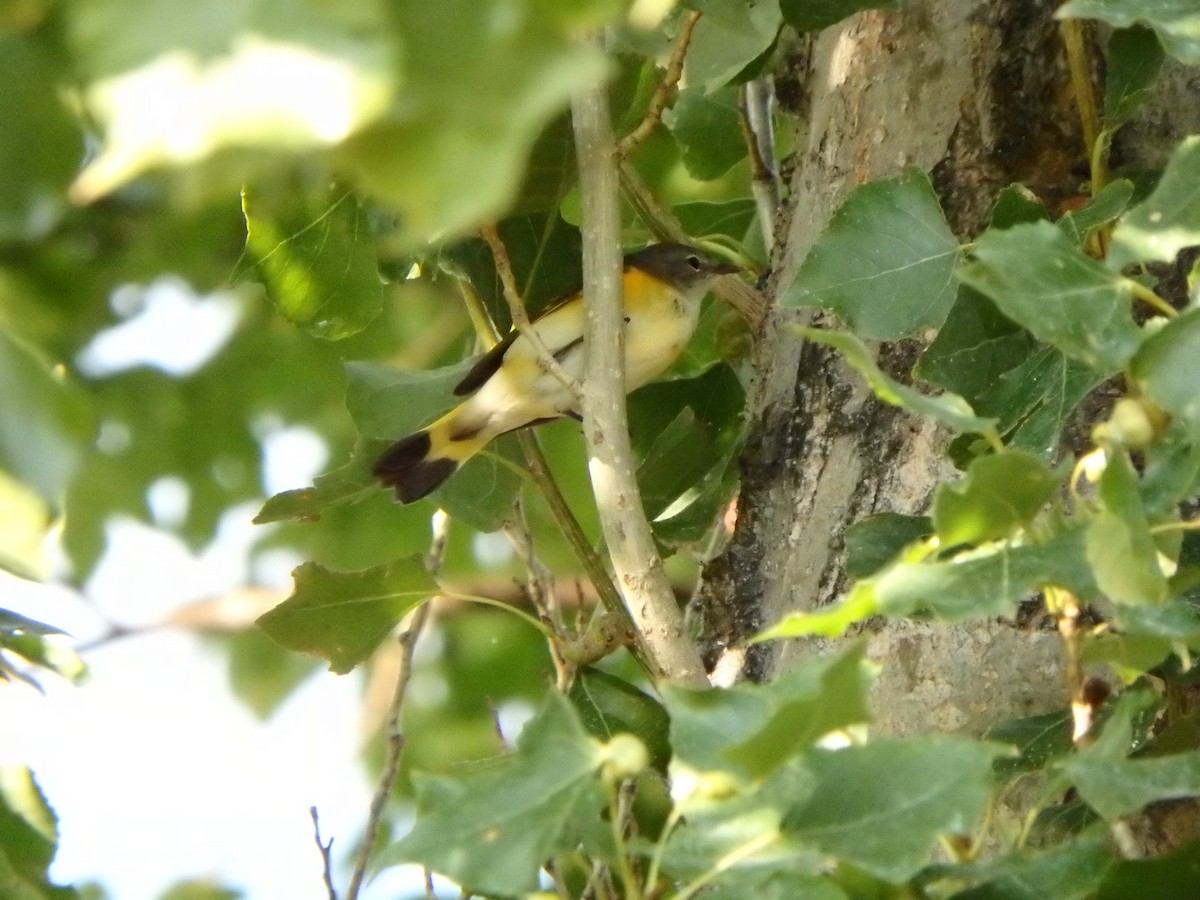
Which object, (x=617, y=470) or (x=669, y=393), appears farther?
(x=669, y=393)

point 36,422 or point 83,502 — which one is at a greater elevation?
point 36,422

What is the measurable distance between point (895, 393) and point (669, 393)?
110 cm

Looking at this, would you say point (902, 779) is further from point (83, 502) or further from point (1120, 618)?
point (83, 502)

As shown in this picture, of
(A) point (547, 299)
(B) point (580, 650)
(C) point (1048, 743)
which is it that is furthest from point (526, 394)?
(C) point (1048, 743)

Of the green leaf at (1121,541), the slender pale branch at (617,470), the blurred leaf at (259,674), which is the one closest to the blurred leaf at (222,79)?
the green leaf at (1121,541)

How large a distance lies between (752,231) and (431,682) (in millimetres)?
1878

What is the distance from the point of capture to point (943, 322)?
51.0 inches

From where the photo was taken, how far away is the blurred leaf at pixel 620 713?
1454mm

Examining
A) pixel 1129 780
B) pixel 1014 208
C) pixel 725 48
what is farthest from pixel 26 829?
pixel 725 48

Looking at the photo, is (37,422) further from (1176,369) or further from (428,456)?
(428,456)

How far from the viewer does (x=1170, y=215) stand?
3.33ft

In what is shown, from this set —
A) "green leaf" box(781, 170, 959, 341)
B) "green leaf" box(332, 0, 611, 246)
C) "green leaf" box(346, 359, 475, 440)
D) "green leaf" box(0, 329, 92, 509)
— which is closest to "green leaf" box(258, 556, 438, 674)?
"green leaf" box(346, 359, 475, 440)

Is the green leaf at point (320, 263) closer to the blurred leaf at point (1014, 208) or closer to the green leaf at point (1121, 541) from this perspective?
the blurred leaf at point (1014, 208)

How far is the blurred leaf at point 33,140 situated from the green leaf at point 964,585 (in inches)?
19.2
